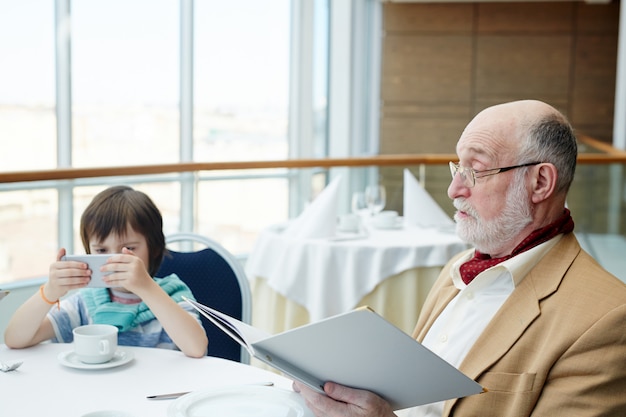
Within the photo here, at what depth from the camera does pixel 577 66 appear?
9.70 meters

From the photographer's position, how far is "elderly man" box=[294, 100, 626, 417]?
1.40 meters

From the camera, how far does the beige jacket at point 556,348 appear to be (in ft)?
4.59

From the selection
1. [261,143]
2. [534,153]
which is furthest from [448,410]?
[261,143]

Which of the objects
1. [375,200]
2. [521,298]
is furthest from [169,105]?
[521,298]

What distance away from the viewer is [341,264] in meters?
3.57

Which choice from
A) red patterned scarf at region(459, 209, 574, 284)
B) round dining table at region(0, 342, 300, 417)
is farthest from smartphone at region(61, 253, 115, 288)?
red patterned scarf at region(459, 209, 574, 284)

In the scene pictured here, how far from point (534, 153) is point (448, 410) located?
558 millimetres

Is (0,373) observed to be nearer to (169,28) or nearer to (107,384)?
(107,384)

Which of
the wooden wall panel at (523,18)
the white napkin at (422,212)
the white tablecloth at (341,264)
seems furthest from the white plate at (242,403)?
the wooden wall panel at (523,18)

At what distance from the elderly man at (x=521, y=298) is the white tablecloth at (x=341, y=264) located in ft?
5.39

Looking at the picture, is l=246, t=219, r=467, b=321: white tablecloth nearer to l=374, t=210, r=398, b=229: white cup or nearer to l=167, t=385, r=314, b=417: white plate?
l=374, t=210, r=398, b=229: white cup

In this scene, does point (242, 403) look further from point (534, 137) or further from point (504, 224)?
point (534, 137)

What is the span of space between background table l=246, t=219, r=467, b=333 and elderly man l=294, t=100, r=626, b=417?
1646 millimetres

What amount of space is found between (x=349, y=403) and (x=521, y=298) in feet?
1.41
